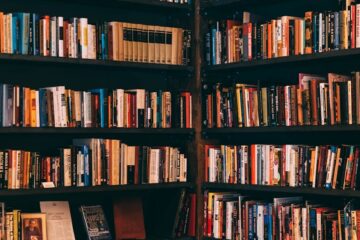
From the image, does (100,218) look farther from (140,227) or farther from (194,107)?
(194,107)

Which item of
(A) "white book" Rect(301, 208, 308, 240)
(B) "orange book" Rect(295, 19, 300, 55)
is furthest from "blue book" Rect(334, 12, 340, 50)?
(A) "white book" Rect(301, 208, 308, 240)

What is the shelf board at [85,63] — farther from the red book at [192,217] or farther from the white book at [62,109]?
the red book at [192,217]

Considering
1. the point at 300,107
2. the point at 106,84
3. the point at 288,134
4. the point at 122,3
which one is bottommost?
the point at 288,134

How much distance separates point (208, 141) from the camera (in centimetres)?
455

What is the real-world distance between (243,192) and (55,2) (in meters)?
1.48

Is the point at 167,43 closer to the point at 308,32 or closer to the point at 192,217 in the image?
the point at 308,32

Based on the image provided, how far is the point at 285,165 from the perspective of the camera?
402cm

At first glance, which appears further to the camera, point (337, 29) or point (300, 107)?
point (300, 107)

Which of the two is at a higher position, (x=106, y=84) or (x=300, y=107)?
(x=106, y=84)

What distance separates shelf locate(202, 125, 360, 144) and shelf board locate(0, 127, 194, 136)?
19cm

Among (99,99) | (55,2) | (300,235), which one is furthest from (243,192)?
(55,2)

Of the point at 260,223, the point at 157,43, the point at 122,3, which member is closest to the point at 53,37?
the point at 122,3

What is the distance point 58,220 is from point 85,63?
2.68 ft

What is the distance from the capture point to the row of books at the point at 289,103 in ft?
12.4
